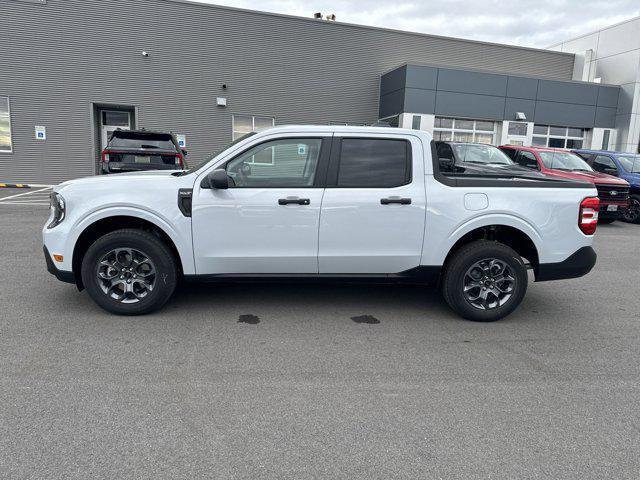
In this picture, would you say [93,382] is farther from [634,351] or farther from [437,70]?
[437,70]

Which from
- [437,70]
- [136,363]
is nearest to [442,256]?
[136,363]

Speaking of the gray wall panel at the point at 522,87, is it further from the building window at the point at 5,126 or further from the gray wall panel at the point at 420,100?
the building window at the point at 5,126

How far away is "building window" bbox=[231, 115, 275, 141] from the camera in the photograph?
19.9m

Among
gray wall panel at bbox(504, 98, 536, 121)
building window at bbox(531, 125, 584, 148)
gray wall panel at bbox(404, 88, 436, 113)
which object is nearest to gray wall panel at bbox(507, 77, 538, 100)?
gray wall panel at bbox(504, 98, 536, 121)

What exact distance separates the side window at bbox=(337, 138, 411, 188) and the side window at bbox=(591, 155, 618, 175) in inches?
449

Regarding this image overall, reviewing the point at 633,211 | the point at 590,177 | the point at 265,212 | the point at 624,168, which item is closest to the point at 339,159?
the point at 265,212

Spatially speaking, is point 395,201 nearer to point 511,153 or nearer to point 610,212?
point 610,212

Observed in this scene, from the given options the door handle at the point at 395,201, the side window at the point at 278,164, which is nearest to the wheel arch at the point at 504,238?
the door handle at the point at 395,201

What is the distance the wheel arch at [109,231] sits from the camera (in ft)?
15.3

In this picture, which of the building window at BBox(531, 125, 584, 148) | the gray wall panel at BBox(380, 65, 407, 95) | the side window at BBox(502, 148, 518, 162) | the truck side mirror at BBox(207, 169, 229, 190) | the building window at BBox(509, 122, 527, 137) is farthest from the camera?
the building window at BBox(531, 125, 584, 148)

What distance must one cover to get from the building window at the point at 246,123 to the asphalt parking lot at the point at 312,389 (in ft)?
50.1

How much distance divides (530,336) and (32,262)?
6363 mm

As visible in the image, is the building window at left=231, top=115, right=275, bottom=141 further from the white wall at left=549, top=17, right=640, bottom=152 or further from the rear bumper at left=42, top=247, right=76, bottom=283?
the rear bumper at left=42, top=247, right=76, bottom=283

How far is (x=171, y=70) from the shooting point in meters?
18.9
